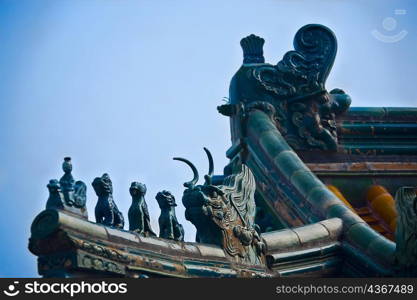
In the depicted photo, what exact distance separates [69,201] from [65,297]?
131cm

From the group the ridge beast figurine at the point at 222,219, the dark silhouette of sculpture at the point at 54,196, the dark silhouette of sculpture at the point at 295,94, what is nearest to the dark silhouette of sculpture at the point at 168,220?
the ridge beast figurine at the point at 222,219

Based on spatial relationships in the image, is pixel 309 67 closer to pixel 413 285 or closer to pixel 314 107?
pixel 314 107

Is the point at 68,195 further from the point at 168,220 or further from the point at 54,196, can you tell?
the point at 168,220

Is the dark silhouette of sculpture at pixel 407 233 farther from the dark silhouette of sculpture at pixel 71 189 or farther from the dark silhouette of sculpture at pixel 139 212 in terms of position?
the dark silhouette of sculpture at pixel 71 189

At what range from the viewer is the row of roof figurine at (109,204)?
24578 millimetres

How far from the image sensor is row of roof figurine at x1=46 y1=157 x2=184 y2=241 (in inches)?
968

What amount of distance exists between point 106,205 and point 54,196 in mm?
1275

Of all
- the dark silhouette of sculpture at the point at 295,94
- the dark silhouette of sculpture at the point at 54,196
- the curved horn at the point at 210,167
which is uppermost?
the dark silhouette of sculpture at the point at 295,94

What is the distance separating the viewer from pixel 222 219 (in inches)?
1075

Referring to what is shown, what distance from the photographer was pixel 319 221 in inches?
1192

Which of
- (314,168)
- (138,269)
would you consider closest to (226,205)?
(138,269)

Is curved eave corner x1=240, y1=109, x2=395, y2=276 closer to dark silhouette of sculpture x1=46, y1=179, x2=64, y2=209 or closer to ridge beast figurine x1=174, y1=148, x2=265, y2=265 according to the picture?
ridge beast figurine x1=174, y1=148, x2=265, y2=265

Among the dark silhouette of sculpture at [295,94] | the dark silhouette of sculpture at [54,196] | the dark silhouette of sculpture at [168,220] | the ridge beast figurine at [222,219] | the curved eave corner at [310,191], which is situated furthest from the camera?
the dark silhouette of sculpture at [295,94]

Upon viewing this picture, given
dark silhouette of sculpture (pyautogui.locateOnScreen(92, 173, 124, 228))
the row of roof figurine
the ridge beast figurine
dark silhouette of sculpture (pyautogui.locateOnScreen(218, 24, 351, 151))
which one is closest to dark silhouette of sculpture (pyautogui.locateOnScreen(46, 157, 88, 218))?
the row of roof figurine
